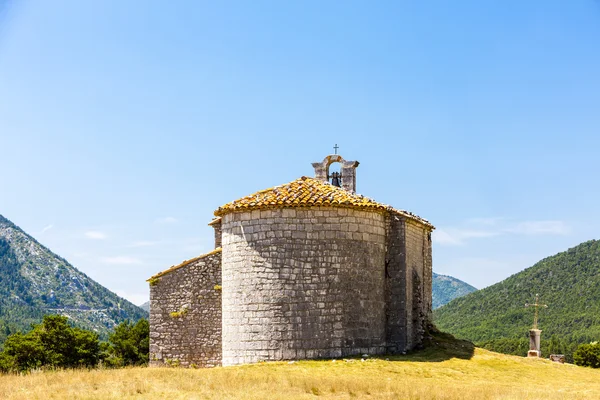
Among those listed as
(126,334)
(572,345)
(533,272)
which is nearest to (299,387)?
(126,334)

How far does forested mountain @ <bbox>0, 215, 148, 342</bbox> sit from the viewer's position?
489 feet

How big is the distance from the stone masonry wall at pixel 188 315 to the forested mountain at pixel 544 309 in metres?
37.3

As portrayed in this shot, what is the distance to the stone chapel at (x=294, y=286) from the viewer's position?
2361 centimetres

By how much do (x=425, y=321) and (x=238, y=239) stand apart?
315 inches

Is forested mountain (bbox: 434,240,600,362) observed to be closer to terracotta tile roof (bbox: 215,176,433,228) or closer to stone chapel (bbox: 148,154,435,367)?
stone chapel (bbox: 148,154,435,367)

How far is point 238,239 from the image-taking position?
2455cm

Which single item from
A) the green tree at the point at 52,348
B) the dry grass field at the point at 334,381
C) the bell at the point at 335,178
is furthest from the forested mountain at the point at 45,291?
the dry grass field at the point at 334,381

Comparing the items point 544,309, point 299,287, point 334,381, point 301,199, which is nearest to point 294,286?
point 299,287

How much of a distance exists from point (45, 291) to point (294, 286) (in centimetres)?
14500

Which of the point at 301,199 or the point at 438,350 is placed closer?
the point at 301,199

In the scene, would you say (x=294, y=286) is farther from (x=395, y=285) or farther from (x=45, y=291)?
(x=45, y=291)

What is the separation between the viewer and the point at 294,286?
77.4 ft

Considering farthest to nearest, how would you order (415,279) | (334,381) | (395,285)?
(415,279) → (395,285) → (334,381)

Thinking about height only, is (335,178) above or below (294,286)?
above
